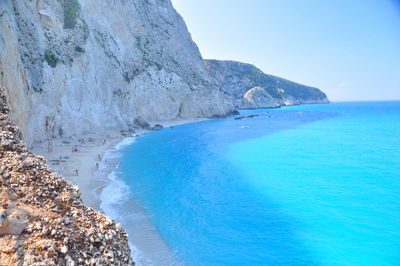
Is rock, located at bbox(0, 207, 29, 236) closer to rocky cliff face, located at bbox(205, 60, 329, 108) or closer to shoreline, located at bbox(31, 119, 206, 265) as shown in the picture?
shoreline, located at bbox(31, 119, 206, 265)

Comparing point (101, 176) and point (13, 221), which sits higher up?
point (13, 221)

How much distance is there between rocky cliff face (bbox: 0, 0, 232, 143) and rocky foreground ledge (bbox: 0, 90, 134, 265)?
1970 cm

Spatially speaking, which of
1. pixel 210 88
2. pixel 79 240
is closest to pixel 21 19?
pixel 79 240

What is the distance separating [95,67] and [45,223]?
51.8m

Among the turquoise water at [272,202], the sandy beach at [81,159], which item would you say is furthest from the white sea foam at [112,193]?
the turquoise water at [272,202]

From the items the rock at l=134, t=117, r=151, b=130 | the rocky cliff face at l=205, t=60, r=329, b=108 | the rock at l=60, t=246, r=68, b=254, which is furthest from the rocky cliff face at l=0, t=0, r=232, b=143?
the rocky cliff face at l=205, t=60, r=329, b=108

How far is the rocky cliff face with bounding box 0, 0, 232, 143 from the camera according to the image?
32875 millimetres

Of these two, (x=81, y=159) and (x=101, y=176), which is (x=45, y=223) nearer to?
(x=101, y=176)

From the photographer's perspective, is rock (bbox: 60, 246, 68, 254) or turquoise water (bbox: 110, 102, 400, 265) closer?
rock (bbox: 60, 246, 68, 254)

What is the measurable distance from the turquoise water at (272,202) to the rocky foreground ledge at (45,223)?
396 inches

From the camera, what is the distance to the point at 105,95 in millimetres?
52656

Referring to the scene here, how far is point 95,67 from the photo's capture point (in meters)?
51.7

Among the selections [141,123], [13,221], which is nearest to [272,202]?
[13,221]

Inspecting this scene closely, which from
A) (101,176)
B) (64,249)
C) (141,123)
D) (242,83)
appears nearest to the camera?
(64,249)
